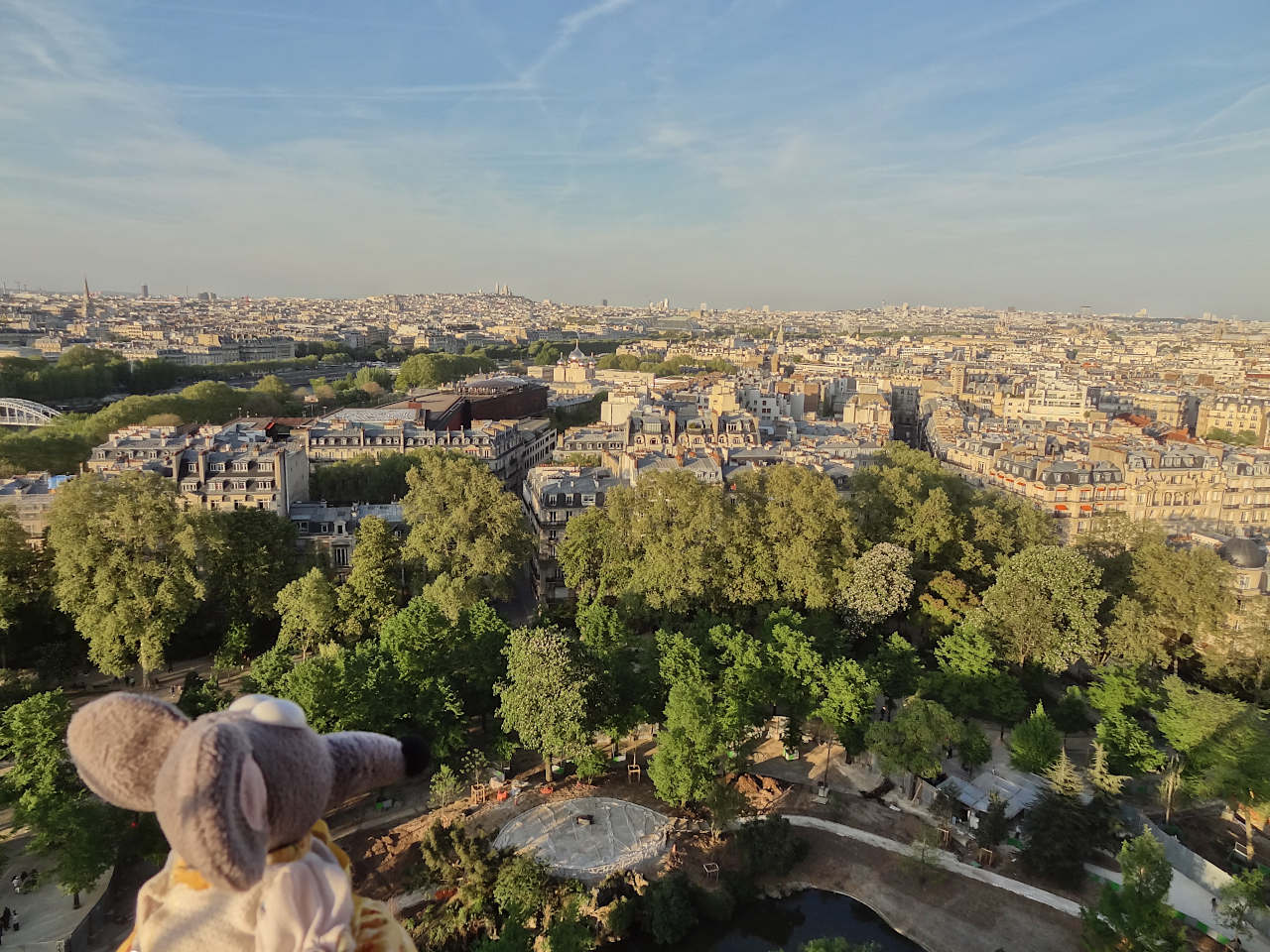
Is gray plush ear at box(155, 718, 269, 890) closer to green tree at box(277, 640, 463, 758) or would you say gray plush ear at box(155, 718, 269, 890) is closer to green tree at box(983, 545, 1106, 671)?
green tree at box(277, 640, 463, 758)

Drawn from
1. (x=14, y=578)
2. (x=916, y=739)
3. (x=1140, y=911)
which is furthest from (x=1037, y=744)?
(x=14, y=578)

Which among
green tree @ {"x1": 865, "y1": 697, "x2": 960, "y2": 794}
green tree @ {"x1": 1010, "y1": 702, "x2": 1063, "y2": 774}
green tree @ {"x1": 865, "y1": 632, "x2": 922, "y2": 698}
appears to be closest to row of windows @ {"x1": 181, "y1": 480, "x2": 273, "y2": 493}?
green tree @ {"x1": 865, "y1": 632, "x2": 922, "y2": 698}

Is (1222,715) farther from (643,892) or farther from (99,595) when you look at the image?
(99,595)

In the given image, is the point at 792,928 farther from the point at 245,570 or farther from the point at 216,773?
the point at 245,570

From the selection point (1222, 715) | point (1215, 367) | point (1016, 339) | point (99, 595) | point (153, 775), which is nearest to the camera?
point (153, 775)

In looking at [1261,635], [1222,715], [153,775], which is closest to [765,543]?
[1222,715]

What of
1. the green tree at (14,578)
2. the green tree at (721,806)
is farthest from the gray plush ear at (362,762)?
the green tree at (14,578)

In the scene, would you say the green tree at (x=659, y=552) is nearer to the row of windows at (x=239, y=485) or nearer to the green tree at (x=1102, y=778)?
the green tree at (x=1102, y=778)
